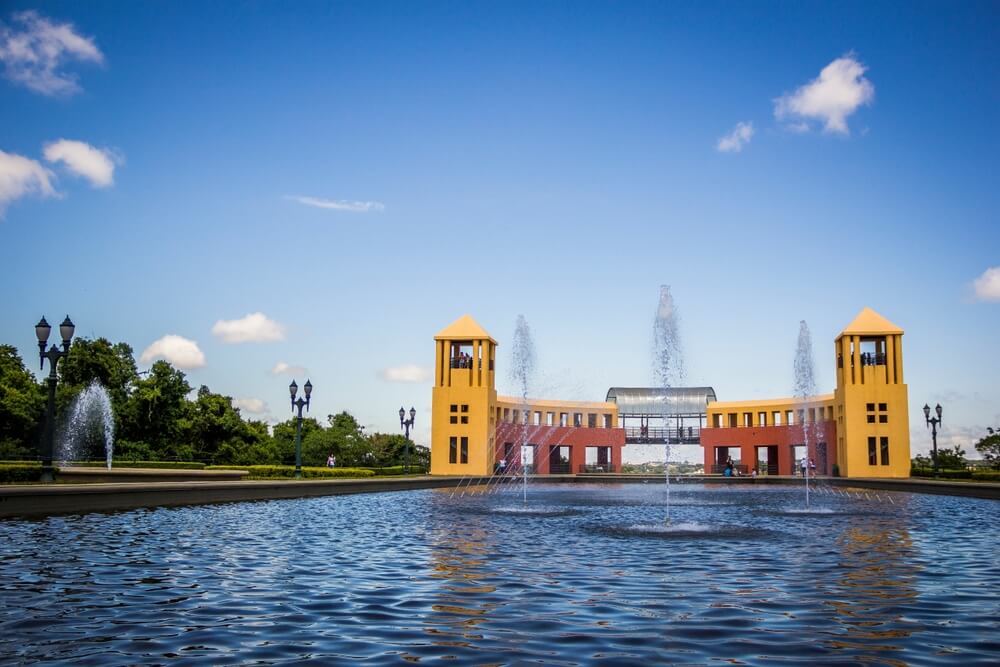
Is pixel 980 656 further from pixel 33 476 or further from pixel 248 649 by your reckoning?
pixel 33 476

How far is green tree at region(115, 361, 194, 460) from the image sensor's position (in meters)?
44.2

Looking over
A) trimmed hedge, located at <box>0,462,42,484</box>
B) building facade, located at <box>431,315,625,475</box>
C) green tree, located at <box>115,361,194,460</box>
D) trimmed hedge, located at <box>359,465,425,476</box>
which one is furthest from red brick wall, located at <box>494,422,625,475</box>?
trimmed hedge, located at <box>0,462,42,484</box>

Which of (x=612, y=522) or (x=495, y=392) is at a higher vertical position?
(x=495, y=392)

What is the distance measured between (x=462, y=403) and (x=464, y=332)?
419 centimetres

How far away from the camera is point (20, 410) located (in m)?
40.2

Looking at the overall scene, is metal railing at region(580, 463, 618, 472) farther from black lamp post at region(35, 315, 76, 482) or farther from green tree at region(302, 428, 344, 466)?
black lamp post at region(35, 315, 76, 482)

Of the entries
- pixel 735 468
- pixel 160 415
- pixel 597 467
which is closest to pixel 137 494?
pixel 160 415

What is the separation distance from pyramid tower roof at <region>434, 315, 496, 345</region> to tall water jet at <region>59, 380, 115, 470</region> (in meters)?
18.2

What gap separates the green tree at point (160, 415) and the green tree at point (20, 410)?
12.7ft

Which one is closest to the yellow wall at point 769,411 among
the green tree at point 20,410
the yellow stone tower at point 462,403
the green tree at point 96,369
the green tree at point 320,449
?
the yellow stone tower at point 462,403

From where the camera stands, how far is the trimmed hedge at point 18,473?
19.4 metres

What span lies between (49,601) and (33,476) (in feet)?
47.5

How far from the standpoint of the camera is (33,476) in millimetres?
20172

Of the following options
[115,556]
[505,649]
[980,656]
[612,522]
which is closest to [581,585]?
[505,649]
